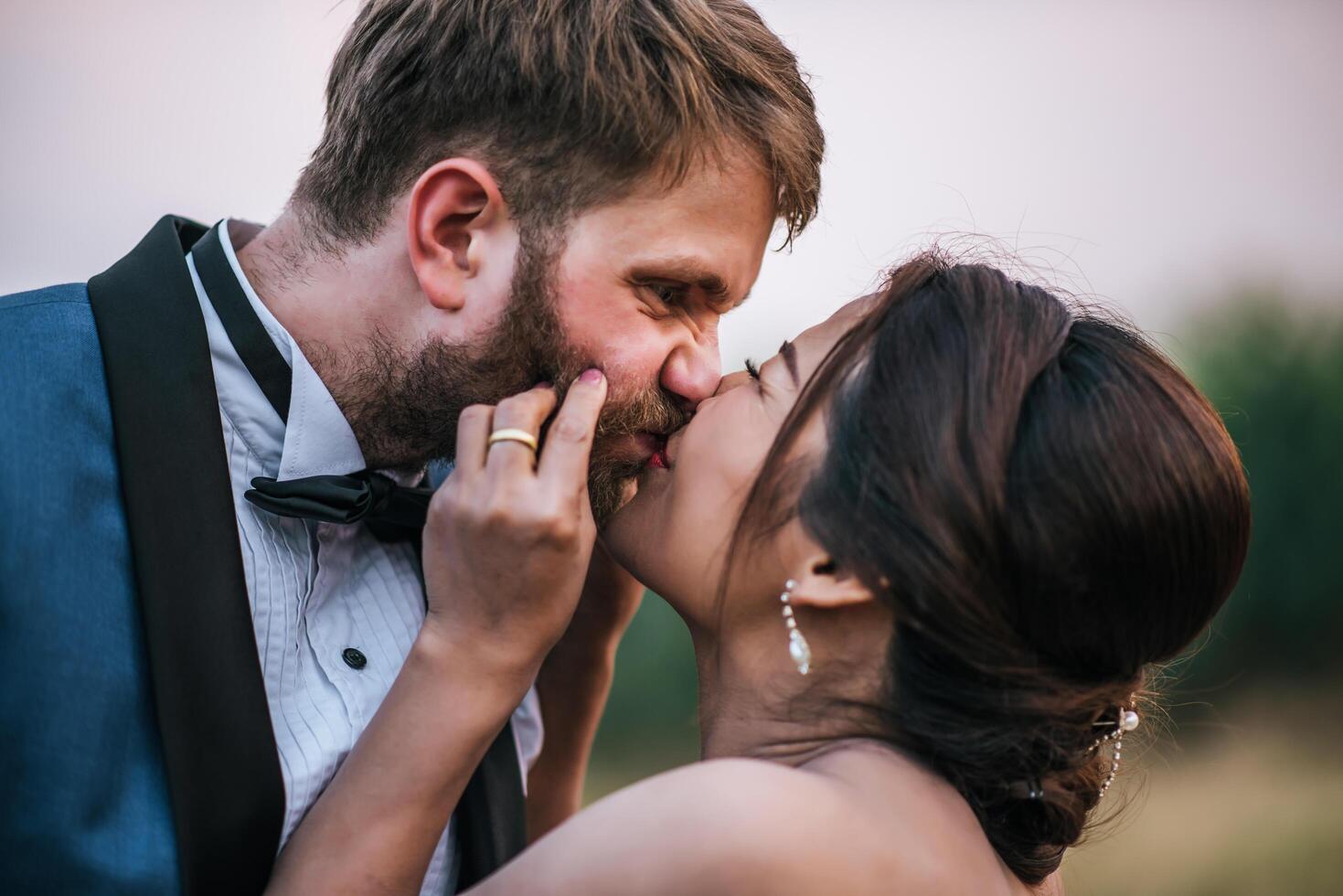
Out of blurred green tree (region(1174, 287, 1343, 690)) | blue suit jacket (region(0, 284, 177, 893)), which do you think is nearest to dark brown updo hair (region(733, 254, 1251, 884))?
blue suit jacket (region(0, 284, 177, 893))

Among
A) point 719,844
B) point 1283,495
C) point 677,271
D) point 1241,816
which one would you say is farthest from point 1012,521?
point 1283,495

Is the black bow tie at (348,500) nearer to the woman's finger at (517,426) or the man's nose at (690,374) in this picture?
the woman's finger at (517,426)

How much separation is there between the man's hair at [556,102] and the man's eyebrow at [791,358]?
17.1 inches

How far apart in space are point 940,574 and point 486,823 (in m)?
1.30

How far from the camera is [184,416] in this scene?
2.12 meters

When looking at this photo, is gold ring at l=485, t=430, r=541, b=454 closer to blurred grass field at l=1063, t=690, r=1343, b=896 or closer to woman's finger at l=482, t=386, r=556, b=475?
woman's finger at l=482, t=386, r=556, b=475

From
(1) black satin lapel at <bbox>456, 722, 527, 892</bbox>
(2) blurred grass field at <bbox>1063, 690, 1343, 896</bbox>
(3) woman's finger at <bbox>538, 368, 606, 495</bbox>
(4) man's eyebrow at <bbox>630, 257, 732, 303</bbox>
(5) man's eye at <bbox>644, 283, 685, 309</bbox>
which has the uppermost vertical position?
(4) man's eyebrow at <bbox>630, 257, 732, 303</bbox>

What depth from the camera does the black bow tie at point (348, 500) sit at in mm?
2266

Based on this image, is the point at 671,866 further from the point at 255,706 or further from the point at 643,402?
the point at 643,402

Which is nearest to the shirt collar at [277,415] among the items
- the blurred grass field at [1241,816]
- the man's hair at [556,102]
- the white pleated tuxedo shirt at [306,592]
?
the white pleated tuxedo shirt at [306,592]

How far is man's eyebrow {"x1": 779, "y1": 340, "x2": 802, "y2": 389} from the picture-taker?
237 cm

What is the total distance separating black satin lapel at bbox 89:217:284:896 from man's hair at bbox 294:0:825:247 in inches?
24.2

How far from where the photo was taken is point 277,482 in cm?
227

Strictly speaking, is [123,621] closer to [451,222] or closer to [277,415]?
[277,415]
